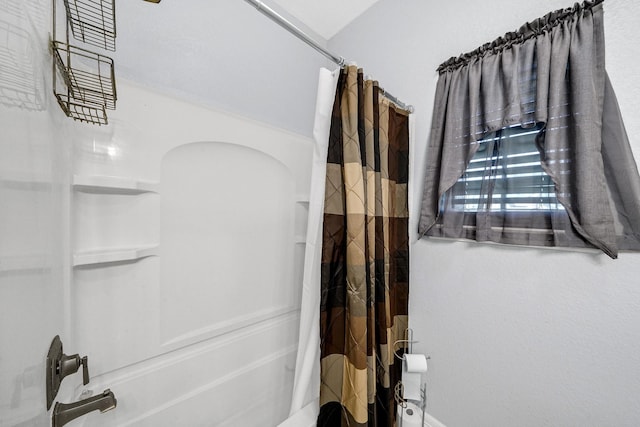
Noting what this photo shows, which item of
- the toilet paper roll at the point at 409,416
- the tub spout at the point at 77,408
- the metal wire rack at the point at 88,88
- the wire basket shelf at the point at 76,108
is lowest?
the toilet paper roll at the point at 409,416

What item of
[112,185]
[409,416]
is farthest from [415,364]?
[112,185]

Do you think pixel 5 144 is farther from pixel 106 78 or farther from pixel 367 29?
pixel 367 29

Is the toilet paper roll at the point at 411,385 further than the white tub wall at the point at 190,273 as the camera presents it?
Yes

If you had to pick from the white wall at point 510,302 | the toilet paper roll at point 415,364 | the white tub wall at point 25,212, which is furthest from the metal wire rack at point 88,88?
the toilet paper roll at point 415,364

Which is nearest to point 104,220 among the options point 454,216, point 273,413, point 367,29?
point 273,413

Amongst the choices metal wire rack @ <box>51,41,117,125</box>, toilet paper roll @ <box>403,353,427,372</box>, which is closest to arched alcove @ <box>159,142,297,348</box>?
metal wire rack @ <box>51,41,117,125</box>

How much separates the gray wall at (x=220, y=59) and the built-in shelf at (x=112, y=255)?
636 millimetres

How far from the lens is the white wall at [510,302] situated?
743 mm

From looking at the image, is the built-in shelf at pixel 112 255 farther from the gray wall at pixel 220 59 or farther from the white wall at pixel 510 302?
the white wall at pixel 510 302

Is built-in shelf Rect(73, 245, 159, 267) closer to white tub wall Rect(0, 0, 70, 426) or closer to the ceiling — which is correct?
white tub wall Rect(0, 0, 70, 426)

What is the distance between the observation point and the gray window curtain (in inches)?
29.1

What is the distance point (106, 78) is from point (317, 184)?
2.69 ft

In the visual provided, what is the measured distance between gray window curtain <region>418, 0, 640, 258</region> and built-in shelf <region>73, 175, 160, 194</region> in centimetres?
138

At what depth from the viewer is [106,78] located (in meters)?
0.79
